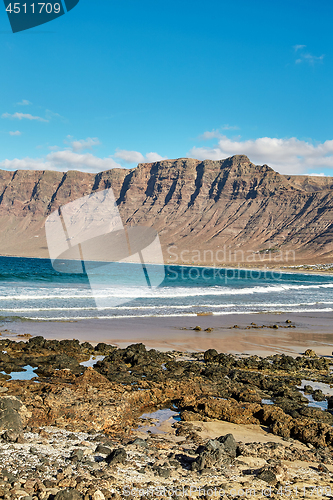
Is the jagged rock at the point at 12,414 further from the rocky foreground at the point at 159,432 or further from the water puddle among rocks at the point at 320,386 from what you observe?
the water puddle among rocks at the point at 320,386

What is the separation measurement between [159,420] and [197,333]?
941 centimetres

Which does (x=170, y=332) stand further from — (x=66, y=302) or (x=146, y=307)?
(x=66, y=302)

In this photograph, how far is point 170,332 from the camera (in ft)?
53.7

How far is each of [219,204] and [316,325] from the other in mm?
146400

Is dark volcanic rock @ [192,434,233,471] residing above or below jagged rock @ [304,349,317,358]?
above

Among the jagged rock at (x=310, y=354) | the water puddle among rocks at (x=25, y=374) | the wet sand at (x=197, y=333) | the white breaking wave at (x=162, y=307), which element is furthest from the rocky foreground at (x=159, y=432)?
the white breaking wave at (x=162, y=307)

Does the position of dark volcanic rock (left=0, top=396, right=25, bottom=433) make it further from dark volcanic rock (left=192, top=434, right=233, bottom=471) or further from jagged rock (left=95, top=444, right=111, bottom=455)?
dark volcanic rock (left=192, top=434, right=233, bottom=471)

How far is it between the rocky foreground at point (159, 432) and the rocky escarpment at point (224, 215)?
3962 inches

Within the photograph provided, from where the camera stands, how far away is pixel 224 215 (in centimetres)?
15625

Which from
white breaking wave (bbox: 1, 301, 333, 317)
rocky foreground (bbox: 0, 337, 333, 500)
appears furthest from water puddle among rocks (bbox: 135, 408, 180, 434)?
white breaking wave (bbox: 1, 301, 333, 317)

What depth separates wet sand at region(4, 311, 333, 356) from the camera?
14109 mm

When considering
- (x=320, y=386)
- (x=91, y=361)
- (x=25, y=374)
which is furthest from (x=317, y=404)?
(x=25, y=374)

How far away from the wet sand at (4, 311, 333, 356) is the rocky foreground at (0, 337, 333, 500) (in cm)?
311

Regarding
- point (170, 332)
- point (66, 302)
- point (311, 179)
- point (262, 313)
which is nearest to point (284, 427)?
point (170, 332)
